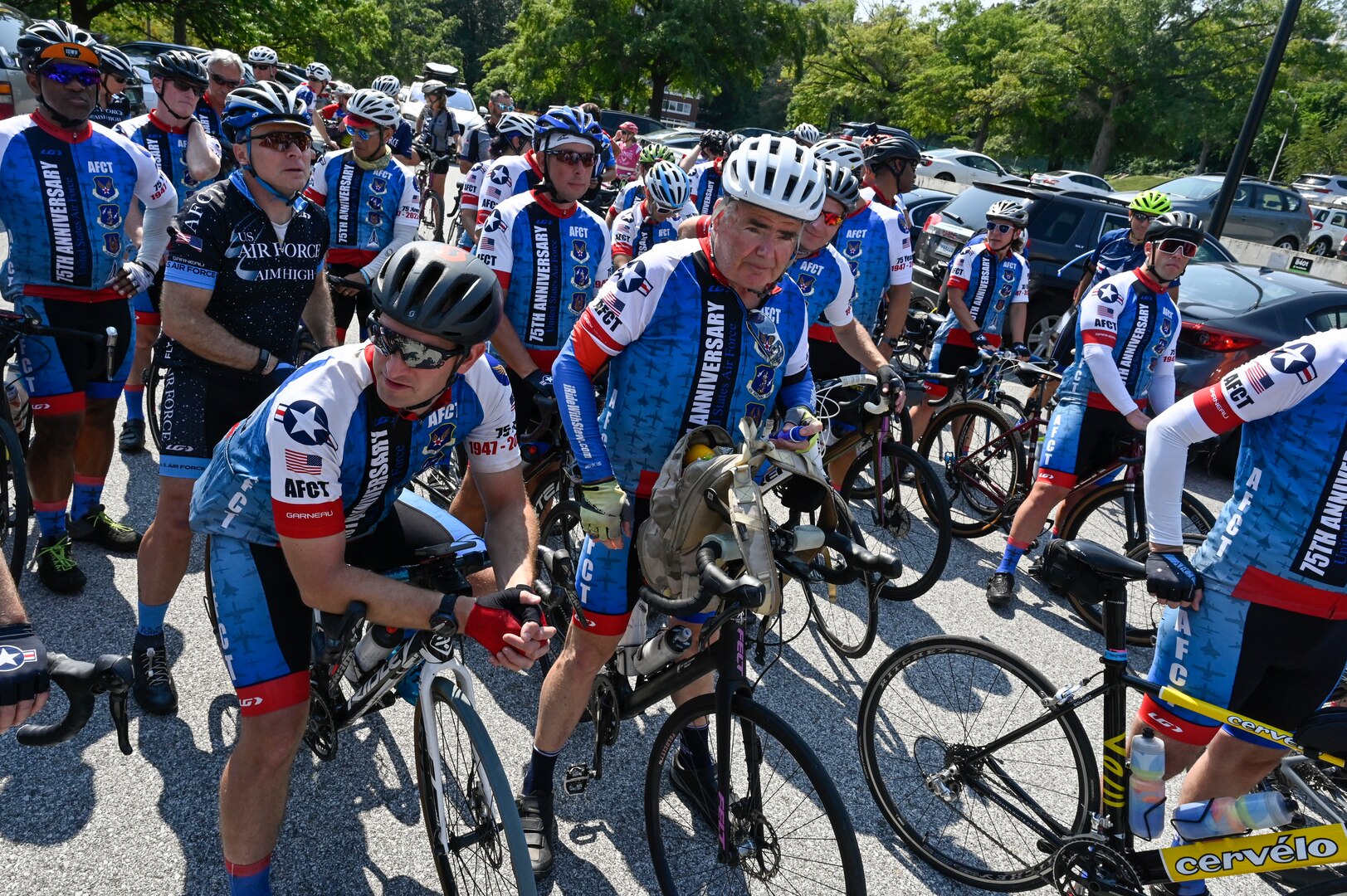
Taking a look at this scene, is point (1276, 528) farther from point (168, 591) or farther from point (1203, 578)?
point (168, 591)

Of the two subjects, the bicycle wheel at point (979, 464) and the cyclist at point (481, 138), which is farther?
the cyclist at point (481, 138)

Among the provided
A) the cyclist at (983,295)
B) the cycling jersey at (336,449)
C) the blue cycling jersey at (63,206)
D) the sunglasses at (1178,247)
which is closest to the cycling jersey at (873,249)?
the cyclist at (983,295)

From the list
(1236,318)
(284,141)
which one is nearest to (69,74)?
(284,141)

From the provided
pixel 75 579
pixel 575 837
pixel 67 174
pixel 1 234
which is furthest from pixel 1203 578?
pixel 1 234

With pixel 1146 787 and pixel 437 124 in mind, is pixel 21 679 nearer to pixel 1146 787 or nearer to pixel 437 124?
pixel 1146 787

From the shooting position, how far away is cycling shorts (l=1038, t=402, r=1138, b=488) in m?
5.41

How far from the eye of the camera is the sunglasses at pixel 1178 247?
5188 mm

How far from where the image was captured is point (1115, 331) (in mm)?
5281

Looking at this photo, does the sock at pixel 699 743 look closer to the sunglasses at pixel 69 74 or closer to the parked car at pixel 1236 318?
the sunglasses at pixel 69 74

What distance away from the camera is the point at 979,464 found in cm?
652

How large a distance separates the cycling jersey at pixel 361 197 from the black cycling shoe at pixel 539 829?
4.33 meters

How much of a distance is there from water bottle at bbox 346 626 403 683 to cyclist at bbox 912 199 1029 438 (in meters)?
4.92

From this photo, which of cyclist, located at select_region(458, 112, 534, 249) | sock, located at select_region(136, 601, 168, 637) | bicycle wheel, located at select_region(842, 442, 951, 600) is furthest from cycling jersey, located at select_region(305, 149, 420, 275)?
bicycle wheel, located at select_region(842, 442, 951, 600)

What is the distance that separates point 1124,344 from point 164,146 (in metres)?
6.22
